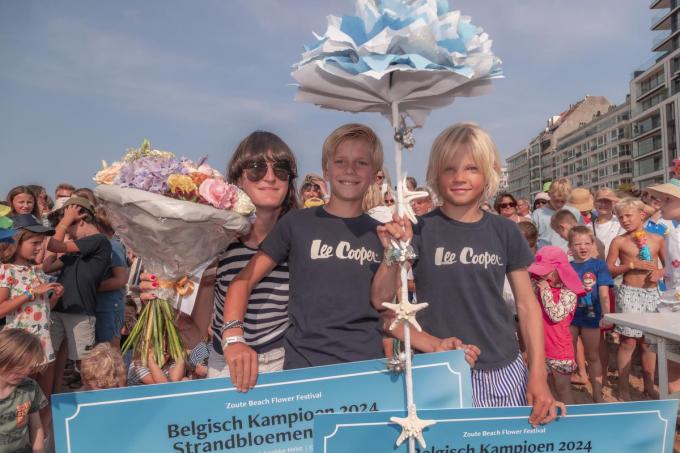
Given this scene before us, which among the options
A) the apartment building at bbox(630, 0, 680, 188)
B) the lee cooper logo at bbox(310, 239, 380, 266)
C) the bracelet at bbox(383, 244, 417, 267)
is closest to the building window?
the apartment building at bbox(630, 0, 680, 188)

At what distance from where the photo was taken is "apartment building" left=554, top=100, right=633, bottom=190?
7288 cm

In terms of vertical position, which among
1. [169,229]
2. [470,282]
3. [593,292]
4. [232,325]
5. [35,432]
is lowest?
[35,432]

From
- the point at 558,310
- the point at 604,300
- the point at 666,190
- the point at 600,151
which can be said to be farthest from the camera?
the point at 600,151

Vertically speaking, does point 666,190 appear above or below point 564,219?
above

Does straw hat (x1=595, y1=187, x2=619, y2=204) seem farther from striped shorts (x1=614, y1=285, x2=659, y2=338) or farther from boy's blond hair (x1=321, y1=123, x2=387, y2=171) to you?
boy's blond hair (x1=321, y1=123, x2=387, y2=171)

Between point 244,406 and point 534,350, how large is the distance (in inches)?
45.4

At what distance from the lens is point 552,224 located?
19.1 feet

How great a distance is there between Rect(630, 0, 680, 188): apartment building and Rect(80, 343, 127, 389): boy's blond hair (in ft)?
192

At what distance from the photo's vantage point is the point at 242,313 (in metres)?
1.91

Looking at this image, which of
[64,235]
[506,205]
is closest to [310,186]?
[506,205]

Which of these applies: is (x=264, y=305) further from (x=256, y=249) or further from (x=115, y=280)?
(x=115, y=280)

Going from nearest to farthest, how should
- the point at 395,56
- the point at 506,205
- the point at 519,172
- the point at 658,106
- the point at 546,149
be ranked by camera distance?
the point at 395,56, the point at 506,205, the point at 658,106, the point at 546,149, the point at 519,172

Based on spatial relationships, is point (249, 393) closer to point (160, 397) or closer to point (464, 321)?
point (160, 397)

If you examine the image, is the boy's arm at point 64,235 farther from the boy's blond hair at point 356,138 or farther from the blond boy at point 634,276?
the blond boy at point 634,276
